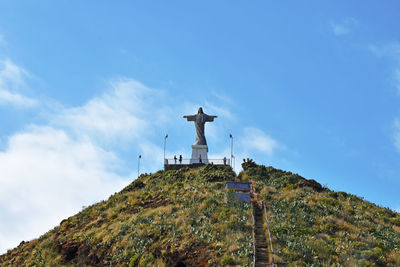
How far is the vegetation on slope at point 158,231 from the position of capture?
23547 millimetres

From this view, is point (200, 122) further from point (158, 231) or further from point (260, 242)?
point (260, 242)

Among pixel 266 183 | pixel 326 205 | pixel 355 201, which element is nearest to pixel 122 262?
pixel 326 205

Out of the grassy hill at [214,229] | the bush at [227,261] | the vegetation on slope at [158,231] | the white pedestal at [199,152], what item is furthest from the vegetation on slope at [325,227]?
the white pedestal at [199,152]

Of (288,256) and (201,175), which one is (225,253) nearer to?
(288,256)

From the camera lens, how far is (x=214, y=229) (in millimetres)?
25906

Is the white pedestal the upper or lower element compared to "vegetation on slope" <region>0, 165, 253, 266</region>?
upper

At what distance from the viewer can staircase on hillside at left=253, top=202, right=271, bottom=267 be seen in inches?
830

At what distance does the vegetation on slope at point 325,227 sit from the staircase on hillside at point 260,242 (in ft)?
1.96

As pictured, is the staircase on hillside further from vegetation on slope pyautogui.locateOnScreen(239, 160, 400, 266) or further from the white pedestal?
the white pedestal

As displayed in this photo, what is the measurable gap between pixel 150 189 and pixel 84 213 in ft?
24.8

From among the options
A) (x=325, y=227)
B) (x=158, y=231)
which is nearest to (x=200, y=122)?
(x=158, y=231)

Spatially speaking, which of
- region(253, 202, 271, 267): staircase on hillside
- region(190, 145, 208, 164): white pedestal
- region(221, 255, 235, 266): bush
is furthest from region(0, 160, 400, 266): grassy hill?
region(190, 145, 208, 164): white pedestal

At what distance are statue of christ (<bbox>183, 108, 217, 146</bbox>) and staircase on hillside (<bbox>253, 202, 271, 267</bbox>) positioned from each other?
85.4ft

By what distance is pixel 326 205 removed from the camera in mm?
33938
